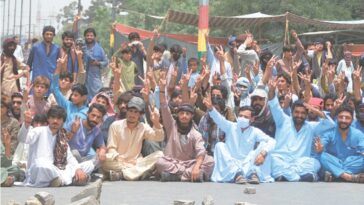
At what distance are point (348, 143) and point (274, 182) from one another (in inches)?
43.1

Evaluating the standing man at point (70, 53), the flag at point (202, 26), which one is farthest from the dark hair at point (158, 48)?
the standing man at point (70, 53)

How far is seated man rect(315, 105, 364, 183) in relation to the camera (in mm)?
8609

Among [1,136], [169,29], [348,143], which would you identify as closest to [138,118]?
[1,136]

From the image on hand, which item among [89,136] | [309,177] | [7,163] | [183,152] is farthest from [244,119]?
[7,163]

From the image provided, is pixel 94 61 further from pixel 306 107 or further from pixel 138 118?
pixel 306 107

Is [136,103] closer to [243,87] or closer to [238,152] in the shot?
[238,152]

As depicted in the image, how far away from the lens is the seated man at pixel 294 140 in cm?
869

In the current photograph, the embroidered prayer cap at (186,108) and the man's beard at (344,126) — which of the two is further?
the man's beard at (344,126)

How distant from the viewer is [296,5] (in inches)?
1017

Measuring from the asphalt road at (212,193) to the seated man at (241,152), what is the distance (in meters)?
0.20

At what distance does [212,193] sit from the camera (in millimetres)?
7555

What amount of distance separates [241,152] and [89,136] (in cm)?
189

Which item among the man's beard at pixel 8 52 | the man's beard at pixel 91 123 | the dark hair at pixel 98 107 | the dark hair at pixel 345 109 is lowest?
the man's beard at pixel 91 123

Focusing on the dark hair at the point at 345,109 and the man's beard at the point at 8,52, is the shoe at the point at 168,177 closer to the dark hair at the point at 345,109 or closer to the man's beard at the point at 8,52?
the dark hair at the point at 345,109
